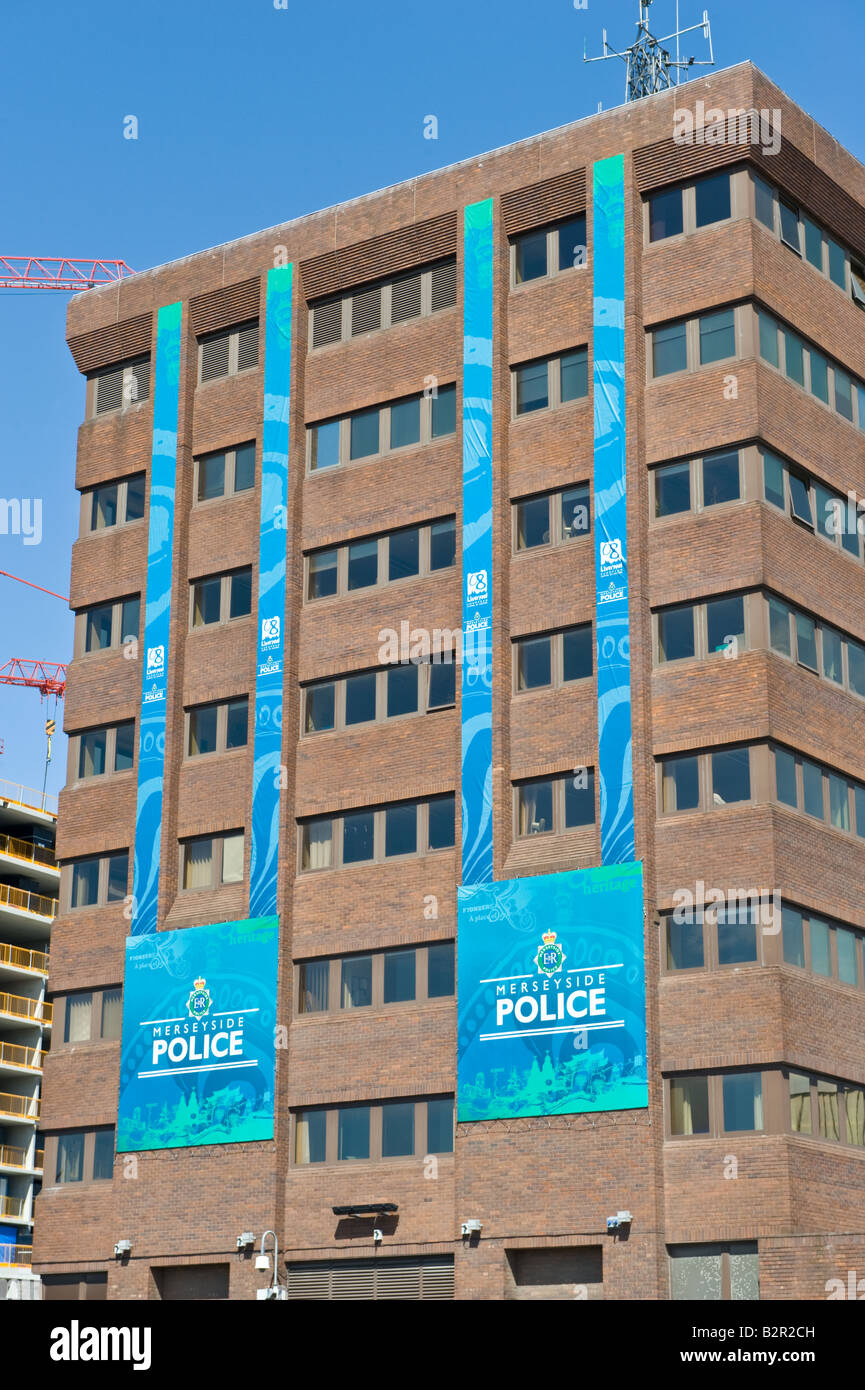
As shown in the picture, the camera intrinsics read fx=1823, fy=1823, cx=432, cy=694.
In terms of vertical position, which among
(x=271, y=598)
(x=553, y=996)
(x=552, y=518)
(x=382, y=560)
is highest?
(x=552, y=518)

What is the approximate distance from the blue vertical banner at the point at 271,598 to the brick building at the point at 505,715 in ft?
0.73

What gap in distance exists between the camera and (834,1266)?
38.2m

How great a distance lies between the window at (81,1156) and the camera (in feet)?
167

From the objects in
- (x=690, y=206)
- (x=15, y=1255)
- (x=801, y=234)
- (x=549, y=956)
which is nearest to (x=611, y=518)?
(x=690, y=206)

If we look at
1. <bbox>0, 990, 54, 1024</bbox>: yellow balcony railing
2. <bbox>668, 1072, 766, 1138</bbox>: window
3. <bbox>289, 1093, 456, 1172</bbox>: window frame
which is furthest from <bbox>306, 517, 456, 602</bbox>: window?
<bbox>0, 990, 54, 1024</bbox>: yellow balcony railing

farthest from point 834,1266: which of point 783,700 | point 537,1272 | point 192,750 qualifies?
point 192,750

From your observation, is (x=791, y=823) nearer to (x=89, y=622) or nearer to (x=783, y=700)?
(x=783, y=700)

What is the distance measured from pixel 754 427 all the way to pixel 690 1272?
20.0 meters

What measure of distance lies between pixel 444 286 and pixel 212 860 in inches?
691

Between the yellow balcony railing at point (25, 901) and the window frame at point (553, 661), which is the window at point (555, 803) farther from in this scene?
the yellow balcony railing at point (25, 901)

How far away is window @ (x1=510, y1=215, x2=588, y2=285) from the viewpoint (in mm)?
49500

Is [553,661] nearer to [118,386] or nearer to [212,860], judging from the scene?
[212,860]

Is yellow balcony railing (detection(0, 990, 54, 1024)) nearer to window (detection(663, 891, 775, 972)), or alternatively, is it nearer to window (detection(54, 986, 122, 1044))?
window (detection(54, 986, 122, 1044))

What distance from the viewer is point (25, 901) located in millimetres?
87750
